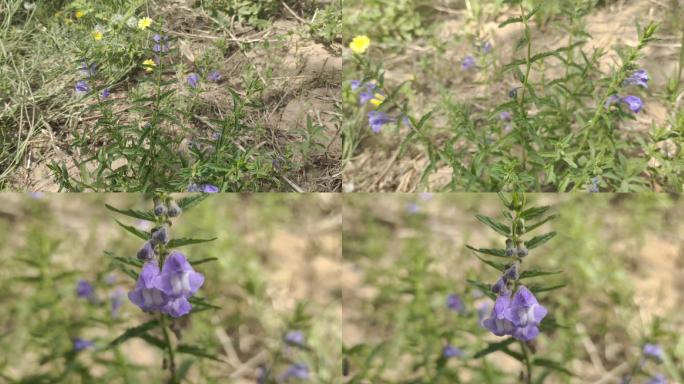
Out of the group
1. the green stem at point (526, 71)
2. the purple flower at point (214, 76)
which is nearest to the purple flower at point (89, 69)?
the purple flower at point (214, 76)

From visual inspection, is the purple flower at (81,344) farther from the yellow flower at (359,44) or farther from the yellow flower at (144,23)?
the yellow flower at (359,44)

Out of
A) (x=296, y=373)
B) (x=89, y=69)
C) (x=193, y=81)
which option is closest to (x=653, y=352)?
(x=296, y=373)

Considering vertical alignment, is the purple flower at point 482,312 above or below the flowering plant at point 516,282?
below

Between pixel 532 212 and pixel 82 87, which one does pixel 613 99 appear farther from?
pixel 82 87

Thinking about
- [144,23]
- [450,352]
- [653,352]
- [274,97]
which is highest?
[144,23]

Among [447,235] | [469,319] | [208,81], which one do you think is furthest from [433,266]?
[208,81]

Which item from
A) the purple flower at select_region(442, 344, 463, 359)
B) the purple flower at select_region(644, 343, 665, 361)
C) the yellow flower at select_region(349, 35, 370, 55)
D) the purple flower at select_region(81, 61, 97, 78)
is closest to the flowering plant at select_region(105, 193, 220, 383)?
the purple flower at select_region(442, 344, 463, 359)
